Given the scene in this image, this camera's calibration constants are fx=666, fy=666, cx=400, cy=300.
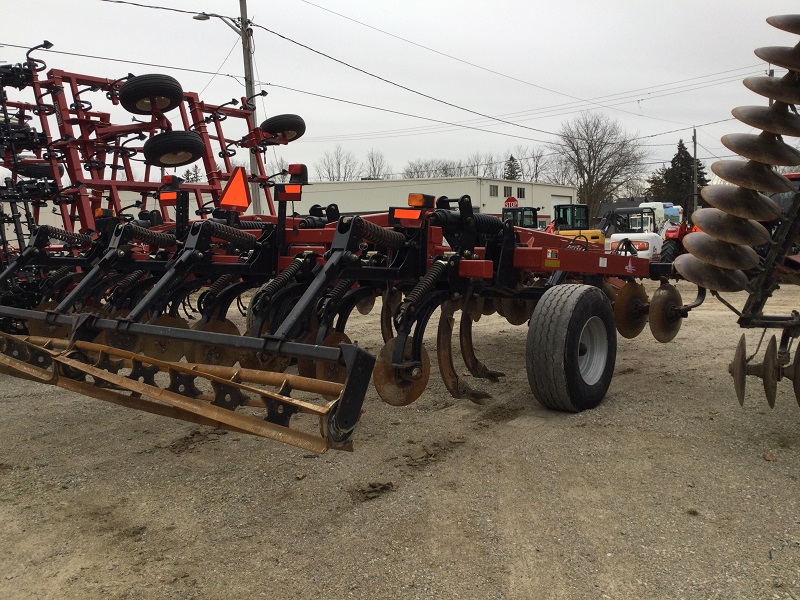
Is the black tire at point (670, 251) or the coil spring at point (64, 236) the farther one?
the black tire at point (670, 251)

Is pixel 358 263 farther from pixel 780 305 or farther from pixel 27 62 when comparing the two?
pixel 780 305

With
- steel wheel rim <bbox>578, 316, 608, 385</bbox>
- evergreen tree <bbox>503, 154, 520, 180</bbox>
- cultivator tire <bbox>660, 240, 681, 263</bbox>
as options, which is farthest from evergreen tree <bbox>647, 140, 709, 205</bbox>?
steel wheel rim <bbox>578, 316, 608, 385</bbox>

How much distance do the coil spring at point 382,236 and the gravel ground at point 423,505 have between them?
1263 millimetres

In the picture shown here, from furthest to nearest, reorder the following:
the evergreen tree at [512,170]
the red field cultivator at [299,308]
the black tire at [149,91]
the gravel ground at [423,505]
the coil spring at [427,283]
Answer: the evergreen tree at [512,170] < the black tire at [149,91] < the coil spring at [427,283] < the red field cultivator at [299,308] < the gravel ground at [423,505]

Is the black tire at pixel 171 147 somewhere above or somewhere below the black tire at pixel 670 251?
above

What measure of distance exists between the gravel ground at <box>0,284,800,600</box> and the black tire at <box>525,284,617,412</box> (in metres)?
0.15

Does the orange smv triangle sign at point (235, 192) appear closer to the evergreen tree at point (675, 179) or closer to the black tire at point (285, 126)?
the black tire at point (285, 126)

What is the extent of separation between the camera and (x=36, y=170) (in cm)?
802

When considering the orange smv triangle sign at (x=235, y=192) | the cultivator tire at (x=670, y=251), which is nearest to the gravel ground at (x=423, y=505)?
the orange smv triangle sign at (x=235, y=192)

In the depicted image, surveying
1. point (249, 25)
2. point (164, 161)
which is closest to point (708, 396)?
point (164, 161)

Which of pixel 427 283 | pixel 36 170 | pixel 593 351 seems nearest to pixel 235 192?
pixel 427 283

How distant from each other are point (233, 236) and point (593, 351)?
2.71 meters

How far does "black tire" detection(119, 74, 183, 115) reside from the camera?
7.11 metres

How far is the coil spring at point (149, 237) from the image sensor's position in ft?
15.3
